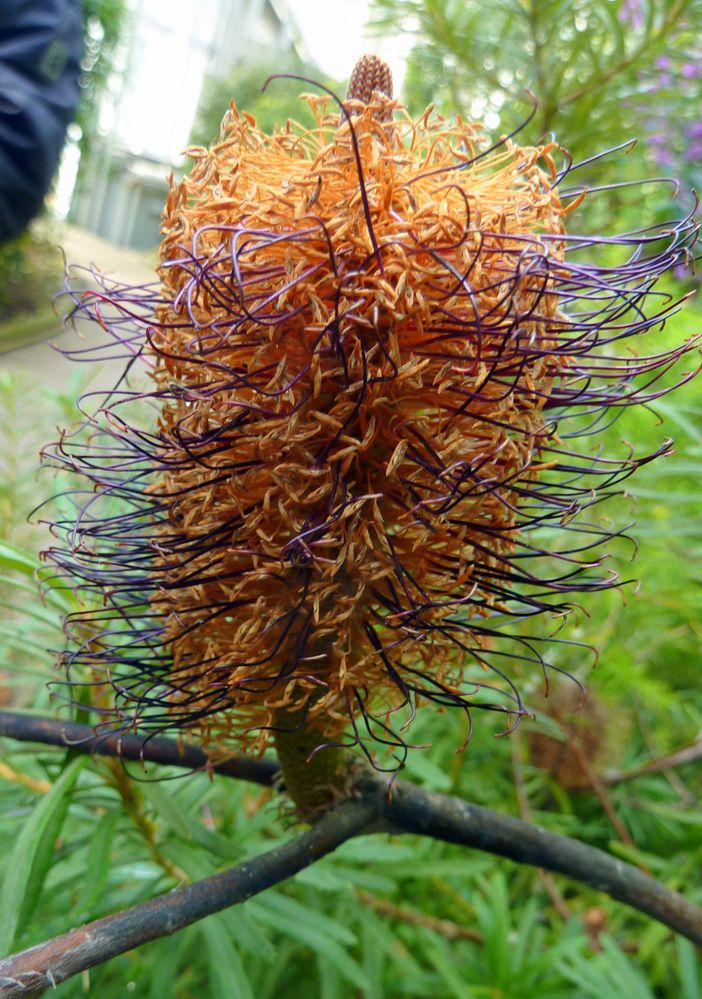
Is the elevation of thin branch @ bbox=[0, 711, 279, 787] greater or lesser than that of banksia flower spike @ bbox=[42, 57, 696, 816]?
lesser

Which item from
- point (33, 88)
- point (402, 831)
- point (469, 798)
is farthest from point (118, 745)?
point (33, 88)

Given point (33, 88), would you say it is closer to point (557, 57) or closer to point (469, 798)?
point (557, 57)

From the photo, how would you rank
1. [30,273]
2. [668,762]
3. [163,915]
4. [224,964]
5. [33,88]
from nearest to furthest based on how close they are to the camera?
[163,915]
[224,964]
[668,762]
[33,88]
[30,273]

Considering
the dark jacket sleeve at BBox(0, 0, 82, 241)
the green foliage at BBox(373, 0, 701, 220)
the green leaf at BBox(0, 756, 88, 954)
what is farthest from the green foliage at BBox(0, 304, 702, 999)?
the dark jacket sleeve at BBox(0, 0, 82, 241)

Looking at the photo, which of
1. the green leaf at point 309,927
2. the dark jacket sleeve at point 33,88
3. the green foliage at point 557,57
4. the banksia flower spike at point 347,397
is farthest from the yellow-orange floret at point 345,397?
the dark jacket sleeve at point 33,88

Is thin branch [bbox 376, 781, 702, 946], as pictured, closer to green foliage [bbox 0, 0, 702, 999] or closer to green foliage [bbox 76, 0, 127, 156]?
green foliage [bbox 0, 0, 702, 999]

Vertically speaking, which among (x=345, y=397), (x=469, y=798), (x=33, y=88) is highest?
(x=33, y=88)
